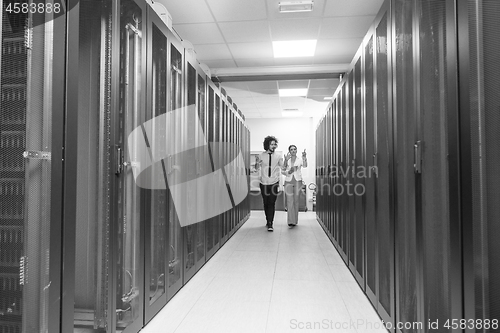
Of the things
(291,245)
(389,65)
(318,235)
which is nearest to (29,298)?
(389,65)

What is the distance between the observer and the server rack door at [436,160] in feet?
3.81

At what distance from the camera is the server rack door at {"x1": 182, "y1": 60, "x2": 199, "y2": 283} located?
111 inches

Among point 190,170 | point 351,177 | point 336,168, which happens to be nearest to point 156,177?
point 190,170

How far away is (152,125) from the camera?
212 centimetres

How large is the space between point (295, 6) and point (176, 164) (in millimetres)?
2139

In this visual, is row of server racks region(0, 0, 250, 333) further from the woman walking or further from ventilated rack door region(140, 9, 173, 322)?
the woman walking

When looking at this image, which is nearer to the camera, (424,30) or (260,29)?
(424,30)

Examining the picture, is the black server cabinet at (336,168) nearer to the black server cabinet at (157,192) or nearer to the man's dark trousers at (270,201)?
the man's dark trousers at (270,201)

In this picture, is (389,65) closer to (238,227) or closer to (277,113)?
(238,227)

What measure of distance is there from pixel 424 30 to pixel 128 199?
1.62m

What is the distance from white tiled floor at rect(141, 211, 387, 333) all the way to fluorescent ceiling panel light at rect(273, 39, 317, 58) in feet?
8.78

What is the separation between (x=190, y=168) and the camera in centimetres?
297

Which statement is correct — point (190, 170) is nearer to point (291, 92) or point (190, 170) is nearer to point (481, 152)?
point (481, 152)

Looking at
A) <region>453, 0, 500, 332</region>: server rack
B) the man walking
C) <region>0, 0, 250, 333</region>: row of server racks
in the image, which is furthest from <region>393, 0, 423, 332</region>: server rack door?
the man walking
